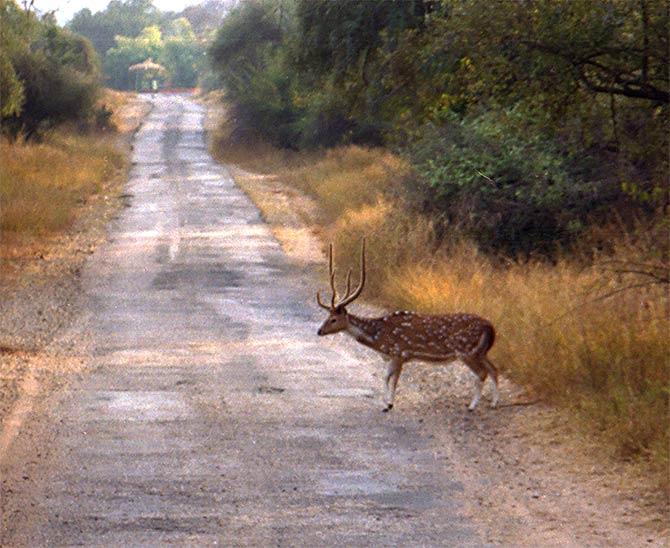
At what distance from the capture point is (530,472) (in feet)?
28.7

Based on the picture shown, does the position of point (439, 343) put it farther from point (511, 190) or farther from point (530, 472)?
point (511, 190)

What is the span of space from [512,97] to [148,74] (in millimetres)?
107713

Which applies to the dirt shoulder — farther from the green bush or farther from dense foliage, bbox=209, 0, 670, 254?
the green bush

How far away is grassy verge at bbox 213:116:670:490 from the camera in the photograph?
9.18 meters

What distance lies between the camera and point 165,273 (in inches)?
804

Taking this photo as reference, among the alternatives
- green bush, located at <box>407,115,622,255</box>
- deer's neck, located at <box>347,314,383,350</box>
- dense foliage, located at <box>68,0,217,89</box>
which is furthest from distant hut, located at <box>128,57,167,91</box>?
deer's neck, located at <box>347,314,383,350</box>

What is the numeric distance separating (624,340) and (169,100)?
85086 mm

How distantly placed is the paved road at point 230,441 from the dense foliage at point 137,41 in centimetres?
9637

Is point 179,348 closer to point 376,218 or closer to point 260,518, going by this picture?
point 260,518

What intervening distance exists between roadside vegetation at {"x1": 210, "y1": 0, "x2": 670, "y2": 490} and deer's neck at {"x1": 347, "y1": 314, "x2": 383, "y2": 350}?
4.59 feet

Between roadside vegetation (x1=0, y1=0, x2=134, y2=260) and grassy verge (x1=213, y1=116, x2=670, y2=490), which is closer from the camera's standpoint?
grassy verge (x1=213, y1=116, x2=670, y2=490)

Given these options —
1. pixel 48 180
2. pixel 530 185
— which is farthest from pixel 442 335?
pixel 48 180

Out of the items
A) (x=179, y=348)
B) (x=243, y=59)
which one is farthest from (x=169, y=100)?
(x=179, y=348)

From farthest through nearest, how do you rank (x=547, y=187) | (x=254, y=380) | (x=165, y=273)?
(x=165, y=273) → (x=547, y=187) → (x=254, y=380)
